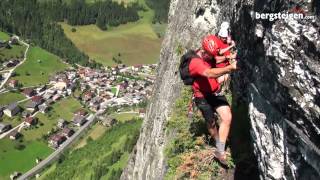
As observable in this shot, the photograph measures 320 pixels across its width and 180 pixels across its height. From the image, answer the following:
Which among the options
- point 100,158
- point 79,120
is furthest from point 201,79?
point 79,120

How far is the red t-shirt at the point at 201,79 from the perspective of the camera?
1529 cm

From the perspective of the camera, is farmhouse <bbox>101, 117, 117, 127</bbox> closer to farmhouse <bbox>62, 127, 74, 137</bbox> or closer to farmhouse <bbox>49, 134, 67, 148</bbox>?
farmhouse <bbox>62, 127, 74, 137</bbox>

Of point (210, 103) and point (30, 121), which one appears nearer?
point (210, 103)

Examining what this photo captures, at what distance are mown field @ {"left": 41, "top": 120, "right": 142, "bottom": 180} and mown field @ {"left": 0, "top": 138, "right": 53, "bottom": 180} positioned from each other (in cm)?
990

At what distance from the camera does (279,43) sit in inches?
473

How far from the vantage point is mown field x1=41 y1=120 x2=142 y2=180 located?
125438 millimetres

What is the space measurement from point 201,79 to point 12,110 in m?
183

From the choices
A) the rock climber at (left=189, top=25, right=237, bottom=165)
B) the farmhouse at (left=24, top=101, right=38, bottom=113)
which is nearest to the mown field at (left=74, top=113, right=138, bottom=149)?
the farmhouse at (left=24, top=101, right=38, bottom=113)

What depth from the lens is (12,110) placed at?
18825 centimetres

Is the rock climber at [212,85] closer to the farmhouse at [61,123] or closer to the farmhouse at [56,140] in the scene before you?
the farmhouse at [56,140]

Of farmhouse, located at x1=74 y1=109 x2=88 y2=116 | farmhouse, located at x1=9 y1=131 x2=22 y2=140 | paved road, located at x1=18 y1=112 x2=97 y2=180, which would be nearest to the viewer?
paved road, located at x1=18 y1=112 x2=97 y2=180

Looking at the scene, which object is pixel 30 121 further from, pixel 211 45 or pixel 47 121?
pixel 211 45

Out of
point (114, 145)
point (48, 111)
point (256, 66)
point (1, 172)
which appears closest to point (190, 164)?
point (256, 66)

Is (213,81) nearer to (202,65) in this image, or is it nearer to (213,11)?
(202,65)
